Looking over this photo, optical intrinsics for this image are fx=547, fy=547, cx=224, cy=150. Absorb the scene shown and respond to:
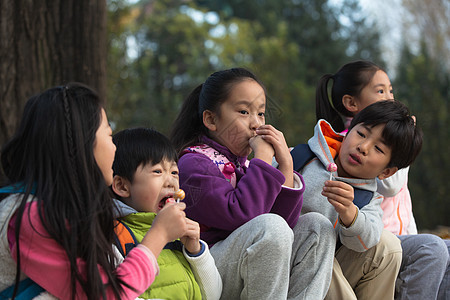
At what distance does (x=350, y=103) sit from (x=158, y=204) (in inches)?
59.6

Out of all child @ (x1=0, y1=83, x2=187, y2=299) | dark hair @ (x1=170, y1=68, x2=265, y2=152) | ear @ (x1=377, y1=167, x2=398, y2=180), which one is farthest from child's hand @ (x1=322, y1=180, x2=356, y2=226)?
child @ (x1=0, y1=83, x2=187, y2=299)

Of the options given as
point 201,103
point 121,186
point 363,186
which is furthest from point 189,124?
point 363,186

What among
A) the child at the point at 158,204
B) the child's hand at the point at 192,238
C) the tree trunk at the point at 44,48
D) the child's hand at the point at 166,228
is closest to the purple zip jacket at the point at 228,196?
the child at the point at 158,204

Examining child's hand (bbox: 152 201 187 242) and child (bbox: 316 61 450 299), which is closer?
child's hand (bbox: 152 201 187 242)

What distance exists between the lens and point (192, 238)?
1941mm

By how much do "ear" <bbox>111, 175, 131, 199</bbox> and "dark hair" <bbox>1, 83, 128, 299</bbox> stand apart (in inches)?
16.5

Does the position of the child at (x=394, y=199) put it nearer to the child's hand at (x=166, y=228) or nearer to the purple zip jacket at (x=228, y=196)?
the purple zip jacket at (x=228, y=196)

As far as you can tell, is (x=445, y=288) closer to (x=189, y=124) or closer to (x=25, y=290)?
(x=189, y=124)

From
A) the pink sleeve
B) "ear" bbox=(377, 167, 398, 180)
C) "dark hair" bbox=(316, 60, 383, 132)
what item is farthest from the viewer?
"dark hair" bbox=(316, 60, 383, 132)

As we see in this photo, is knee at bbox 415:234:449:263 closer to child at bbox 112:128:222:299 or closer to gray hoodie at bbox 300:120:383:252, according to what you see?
gray hoodie at bbox 300:120:383:252

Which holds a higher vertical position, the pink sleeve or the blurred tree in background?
the pink sleeve

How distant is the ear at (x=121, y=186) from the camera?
2133 mm

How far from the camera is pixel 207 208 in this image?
218 cm

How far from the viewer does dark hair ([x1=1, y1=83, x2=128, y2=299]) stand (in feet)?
5.13
